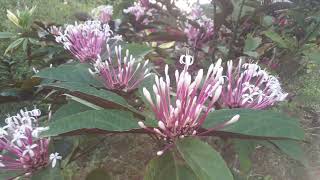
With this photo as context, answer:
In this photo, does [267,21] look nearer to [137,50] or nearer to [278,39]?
[278,39]

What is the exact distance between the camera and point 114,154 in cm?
160

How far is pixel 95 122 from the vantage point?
70cm

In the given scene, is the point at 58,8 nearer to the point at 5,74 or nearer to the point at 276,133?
the point at 5,74

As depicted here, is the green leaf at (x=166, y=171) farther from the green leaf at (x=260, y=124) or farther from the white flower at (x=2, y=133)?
the white flower at (x=2, y=133)

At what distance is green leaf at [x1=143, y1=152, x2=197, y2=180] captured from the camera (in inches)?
28.5

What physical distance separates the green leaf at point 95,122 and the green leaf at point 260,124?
0.13 metres

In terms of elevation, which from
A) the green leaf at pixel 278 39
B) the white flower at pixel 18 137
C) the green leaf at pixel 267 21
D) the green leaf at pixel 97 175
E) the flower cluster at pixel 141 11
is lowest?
the green leaf at pixel 97 175

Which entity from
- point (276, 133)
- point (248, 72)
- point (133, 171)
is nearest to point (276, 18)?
point (133, 171)

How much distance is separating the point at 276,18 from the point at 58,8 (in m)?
3.45

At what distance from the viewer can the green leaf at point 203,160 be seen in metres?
0.66

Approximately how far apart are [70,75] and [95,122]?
0.34 m

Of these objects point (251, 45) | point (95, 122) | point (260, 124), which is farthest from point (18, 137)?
point (251, 45)

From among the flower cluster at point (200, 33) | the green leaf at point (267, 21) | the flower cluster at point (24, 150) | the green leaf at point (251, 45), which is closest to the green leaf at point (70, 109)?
the flower cluster at point (24, 150)

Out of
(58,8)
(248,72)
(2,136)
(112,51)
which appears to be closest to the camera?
(2,136)
